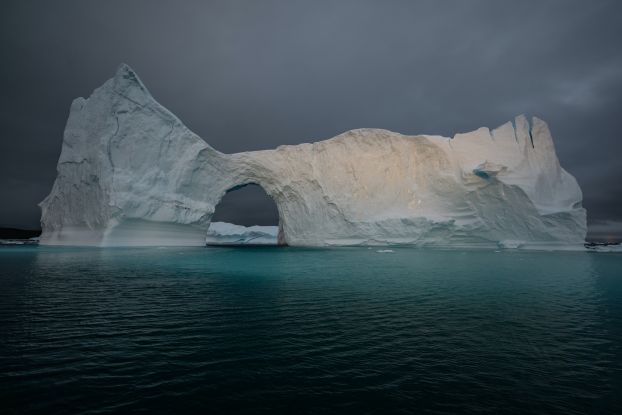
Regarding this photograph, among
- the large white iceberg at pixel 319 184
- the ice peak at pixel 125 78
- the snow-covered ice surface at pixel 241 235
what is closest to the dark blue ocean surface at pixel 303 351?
the large white iceberg at pixel 319 184

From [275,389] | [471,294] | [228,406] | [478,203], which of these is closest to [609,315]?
[471,294]

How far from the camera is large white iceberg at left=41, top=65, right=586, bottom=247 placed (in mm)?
27078

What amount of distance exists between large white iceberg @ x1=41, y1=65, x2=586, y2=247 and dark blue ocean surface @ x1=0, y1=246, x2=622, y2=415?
19867 millimetres

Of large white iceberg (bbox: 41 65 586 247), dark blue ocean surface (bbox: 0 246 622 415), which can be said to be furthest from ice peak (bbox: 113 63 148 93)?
dark blue ocean surface (bbox: 0 246 622 415)

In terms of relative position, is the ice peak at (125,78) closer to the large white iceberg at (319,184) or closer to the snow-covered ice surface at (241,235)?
the large white iceberg at (319,184)

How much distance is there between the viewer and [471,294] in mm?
8938

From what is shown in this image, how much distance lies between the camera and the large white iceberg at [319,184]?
1066 inches

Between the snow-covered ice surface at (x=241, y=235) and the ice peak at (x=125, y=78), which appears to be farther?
the snow-covered ice surface at (x=241, y=235)

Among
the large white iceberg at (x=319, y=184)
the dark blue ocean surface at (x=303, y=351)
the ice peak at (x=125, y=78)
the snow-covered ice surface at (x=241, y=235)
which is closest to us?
the dark blue ocean surface at (x=303, y=351)

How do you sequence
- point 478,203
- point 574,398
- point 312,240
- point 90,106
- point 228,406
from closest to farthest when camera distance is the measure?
point 228,406 < point 574,398 < point 90,106 < point 478,203 < point 312,240

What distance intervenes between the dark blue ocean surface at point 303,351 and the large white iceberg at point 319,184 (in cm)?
1987

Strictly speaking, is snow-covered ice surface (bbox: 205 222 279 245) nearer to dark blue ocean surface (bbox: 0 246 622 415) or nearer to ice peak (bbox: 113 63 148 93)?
ice peak (bbox: 113 63 148 93)

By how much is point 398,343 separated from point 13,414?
4253 millimetres

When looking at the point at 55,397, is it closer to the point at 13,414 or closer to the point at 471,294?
the point at 13,414
